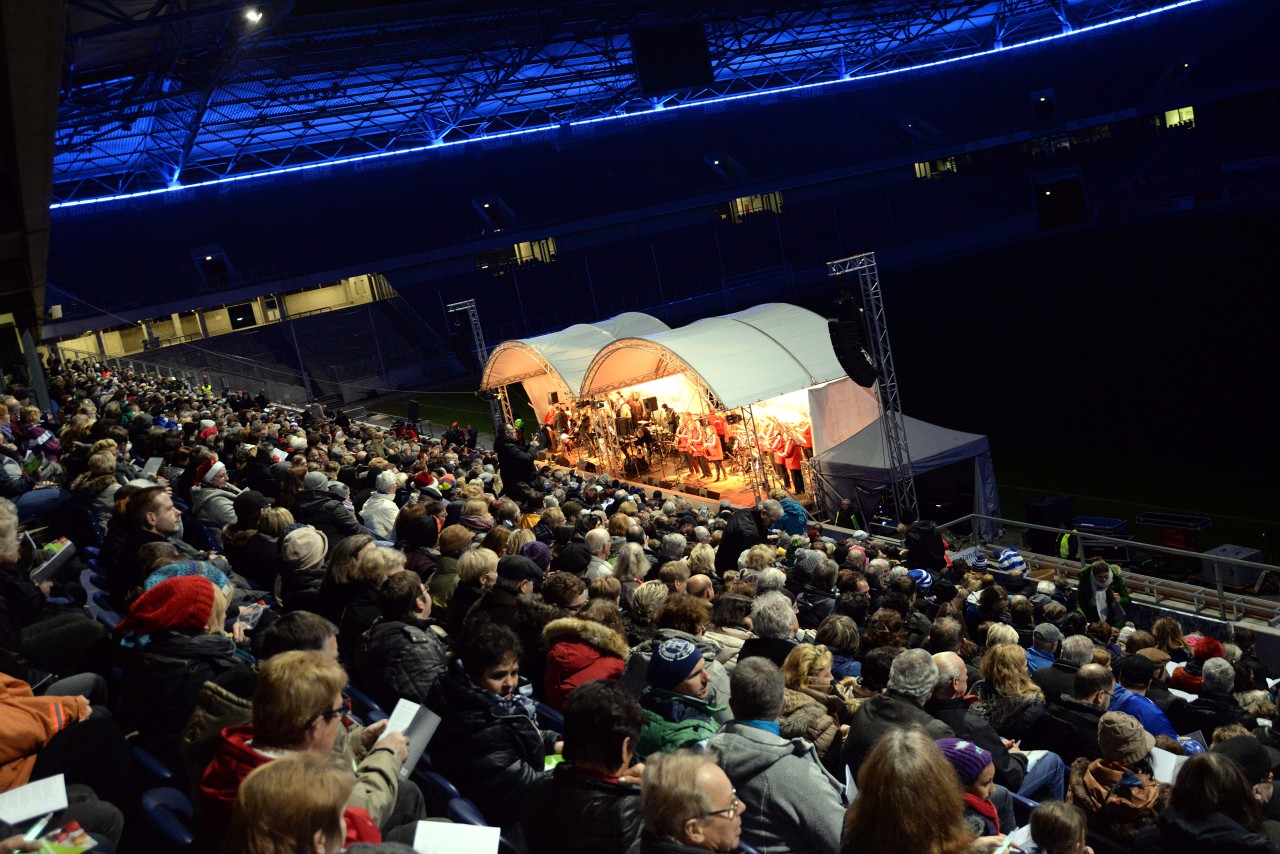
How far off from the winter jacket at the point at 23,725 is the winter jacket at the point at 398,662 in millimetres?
1164

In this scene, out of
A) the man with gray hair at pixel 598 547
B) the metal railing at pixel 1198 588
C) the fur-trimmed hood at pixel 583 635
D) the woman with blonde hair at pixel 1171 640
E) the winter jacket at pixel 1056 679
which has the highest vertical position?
the fur-trimmed hood at pixel 583 635

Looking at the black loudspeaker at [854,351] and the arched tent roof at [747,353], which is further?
the arched tent roof at [747,353]

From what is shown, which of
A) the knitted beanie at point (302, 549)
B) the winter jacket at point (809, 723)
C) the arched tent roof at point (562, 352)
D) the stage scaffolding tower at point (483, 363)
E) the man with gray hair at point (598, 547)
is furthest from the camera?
the stage scaffolding tower at point (483, 363)

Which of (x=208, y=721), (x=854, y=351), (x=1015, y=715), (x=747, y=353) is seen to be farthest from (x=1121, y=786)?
(x=747, y=353)

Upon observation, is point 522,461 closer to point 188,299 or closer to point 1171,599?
point 1171,599

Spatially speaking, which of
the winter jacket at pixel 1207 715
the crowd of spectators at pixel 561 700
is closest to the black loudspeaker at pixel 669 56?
the crowd of spectators at pixel 561 700

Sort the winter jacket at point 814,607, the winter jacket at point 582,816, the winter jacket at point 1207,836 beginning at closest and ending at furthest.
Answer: the winter jacket at point 582,816, the winter jacket at point 1207,836, the winter jacket at point 814,607

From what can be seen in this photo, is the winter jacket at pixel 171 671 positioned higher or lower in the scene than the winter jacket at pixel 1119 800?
higher

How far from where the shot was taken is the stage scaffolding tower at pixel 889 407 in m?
15.2

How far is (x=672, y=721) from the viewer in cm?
388

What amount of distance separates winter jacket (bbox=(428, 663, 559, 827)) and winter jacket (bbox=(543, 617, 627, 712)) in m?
0.62

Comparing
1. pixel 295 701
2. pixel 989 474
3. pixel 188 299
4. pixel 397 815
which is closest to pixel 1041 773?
pixel 397 815

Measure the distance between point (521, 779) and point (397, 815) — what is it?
0.59 metres

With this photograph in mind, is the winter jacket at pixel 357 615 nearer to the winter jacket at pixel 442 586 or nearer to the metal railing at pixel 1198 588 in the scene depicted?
the winter jacket at pixel 442 586
